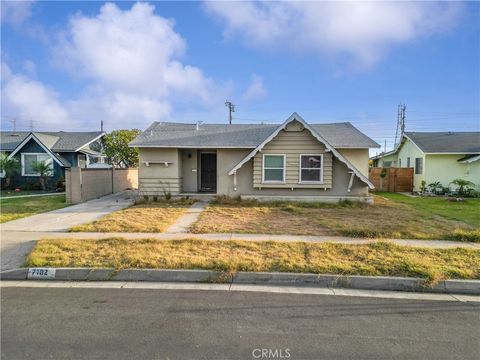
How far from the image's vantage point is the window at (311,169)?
1376 cm

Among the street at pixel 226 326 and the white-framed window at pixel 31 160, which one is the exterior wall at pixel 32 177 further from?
the street at pixel 226 326

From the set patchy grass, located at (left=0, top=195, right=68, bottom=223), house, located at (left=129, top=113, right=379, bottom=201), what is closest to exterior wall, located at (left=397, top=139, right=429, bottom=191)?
house, located at (left=129, top=113, right=379, bottom=201)

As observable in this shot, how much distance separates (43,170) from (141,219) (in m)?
13.2

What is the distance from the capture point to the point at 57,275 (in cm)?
543

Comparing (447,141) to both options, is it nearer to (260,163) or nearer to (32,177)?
(260,163)

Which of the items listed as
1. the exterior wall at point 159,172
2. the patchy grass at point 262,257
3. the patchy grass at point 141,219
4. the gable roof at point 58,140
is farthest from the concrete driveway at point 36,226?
the gable roof at point 58,140

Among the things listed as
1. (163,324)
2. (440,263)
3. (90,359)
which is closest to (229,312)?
(163,324)

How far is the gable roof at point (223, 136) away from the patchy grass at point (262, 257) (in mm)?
8114

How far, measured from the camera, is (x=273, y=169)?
13953mm

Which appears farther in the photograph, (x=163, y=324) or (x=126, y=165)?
(x=126, y=165)

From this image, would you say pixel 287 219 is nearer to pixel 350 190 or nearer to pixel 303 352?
pixel 350 190

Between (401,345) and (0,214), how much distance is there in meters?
12.6

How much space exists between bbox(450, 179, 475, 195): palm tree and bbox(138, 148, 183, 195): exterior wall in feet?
51.6

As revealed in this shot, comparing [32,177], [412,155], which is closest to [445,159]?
[412,155]
